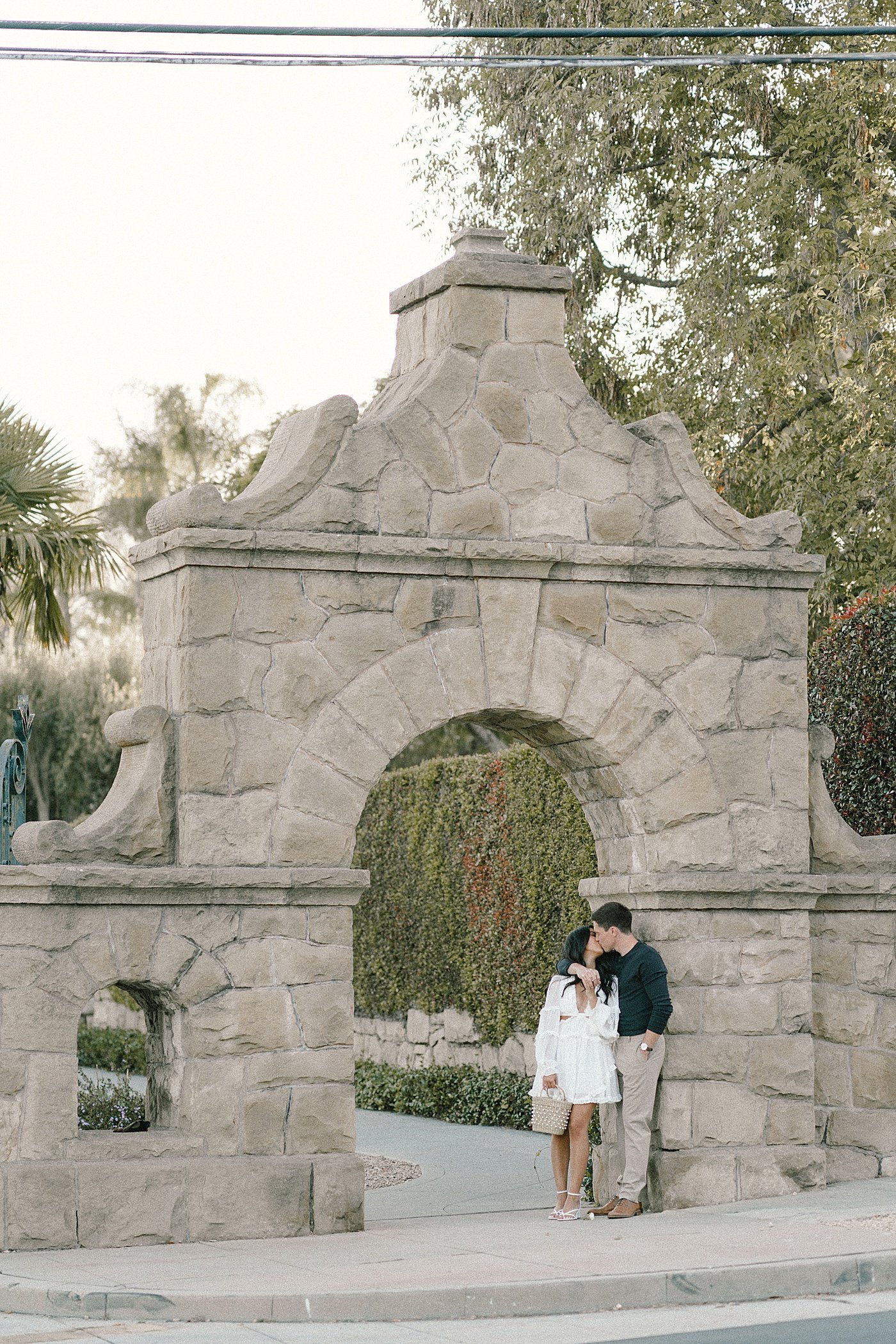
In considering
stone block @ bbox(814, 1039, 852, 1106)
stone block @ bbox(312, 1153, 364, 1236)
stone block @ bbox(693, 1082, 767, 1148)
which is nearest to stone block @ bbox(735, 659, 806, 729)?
stone block @ bbox(814, 1039, 852, 1106)

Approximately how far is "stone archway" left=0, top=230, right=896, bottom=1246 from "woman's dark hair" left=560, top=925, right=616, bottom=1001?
0.39 meters

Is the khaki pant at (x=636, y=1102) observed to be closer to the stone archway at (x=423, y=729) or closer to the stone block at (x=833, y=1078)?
the stone archway at (x=423, y=729)

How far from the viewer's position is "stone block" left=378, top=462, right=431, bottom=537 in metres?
9.25

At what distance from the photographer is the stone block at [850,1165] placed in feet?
32.2

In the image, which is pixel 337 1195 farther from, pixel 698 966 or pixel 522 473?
pixel 522 473

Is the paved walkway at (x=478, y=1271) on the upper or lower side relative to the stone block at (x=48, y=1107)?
lower

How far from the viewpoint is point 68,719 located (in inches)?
1190

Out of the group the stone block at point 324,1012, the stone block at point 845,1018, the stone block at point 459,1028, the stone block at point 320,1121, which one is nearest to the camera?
the stone block at point 320,1121

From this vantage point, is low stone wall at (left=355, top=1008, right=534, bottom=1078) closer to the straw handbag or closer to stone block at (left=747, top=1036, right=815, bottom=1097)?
stone block at (left=747, top=1036, right=815, bottom=1097)

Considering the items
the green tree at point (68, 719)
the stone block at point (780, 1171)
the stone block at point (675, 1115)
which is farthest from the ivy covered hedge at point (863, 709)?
the green tree at point (68, 719)

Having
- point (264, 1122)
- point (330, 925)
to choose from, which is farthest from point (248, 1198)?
point (330, 925)

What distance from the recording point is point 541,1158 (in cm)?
1248

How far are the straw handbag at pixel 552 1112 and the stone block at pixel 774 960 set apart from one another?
3.95ft

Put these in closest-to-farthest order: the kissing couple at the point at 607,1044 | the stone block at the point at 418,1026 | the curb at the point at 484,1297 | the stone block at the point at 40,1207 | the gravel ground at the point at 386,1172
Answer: the curb at the point at 484,1297 → the stone block at the point at 40,1207 → the kissing couple at the point at 607,1044 → the gravel ground at the point at 386,1172 → the stone block at the point at 418,1026
